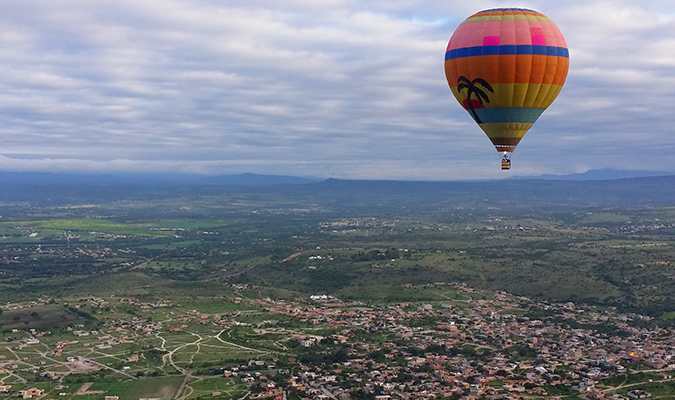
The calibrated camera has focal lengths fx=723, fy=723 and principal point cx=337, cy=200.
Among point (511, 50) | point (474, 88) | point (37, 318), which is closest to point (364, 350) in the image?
point (474, 88)

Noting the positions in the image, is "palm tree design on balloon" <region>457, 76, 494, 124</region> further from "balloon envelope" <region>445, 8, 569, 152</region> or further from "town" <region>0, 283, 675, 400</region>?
"town" <region>0, 283, 675, 400</region>

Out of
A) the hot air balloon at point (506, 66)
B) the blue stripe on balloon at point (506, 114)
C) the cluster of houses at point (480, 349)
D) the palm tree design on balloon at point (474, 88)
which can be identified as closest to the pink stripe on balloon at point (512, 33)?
the hot air balloon at point (506, 66)

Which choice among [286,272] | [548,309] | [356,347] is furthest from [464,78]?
[286,272]

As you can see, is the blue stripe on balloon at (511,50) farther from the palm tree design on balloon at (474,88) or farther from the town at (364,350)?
the town at (364,350)

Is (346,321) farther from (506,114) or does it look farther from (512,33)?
(512,33)

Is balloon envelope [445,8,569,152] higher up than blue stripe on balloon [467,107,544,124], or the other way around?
balloon envelope [445,8,569,152]

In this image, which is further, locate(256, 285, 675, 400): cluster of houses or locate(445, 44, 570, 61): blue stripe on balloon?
locate(256, 285, 675, 400): cluster of houses

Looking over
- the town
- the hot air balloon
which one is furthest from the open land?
the hot air balloon

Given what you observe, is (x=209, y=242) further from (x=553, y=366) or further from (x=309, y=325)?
(x=553, y=366)
